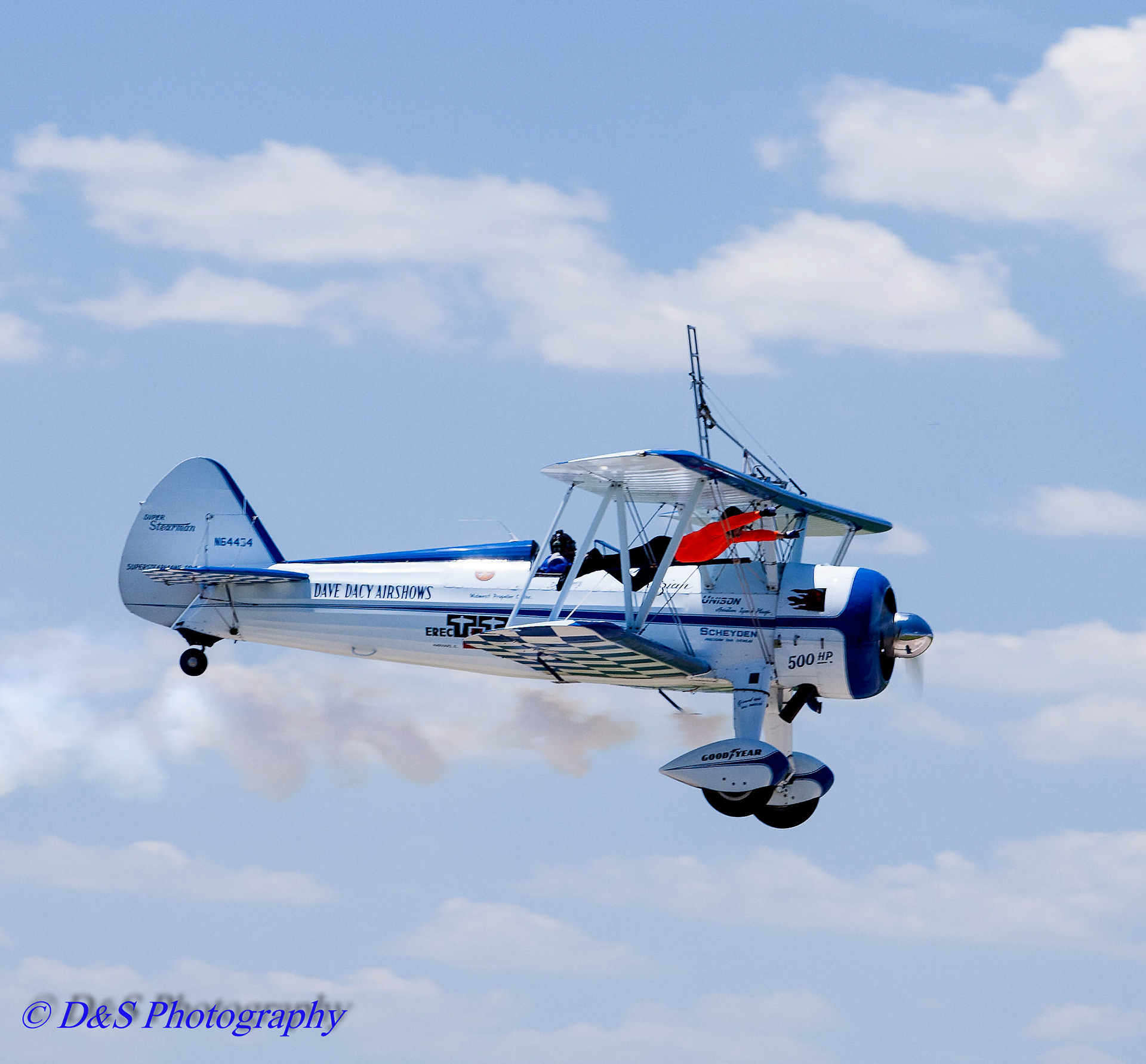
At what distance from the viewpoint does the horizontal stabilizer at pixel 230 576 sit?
23.7m

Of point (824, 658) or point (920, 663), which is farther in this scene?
point (920, 663)

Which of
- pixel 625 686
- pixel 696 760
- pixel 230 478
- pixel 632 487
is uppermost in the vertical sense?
pixel 230 478

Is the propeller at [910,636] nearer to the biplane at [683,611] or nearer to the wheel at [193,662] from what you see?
the biplane at [683,611]

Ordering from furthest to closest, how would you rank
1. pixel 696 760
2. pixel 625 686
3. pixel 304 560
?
1. pixel 304 560
2. pixel 625 686
3. pixel 696 760

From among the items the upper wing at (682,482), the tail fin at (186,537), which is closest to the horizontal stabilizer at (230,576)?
the tail fin at (186,537)

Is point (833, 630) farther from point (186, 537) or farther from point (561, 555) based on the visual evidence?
point (186, 537)

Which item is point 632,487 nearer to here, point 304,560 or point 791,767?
point 791,767

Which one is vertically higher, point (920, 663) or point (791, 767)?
point (920, 663)

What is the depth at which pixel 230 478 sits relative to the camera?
25000 mm

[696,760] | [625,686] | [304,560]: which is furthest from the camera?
[304,560]

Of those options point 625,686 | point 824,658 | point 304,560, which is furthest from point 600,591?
point 304,560

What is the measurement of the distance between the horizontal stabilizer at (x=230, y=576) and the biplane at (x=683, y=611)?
0.23 ft

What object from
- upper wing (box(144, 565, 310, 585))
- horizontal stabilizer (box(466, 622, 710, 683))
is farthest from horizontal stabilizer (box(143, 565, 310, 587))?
horizontal stabilizer (box(466, 622, 710, 683))

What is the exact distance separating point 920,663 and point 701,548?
3.26 metres
